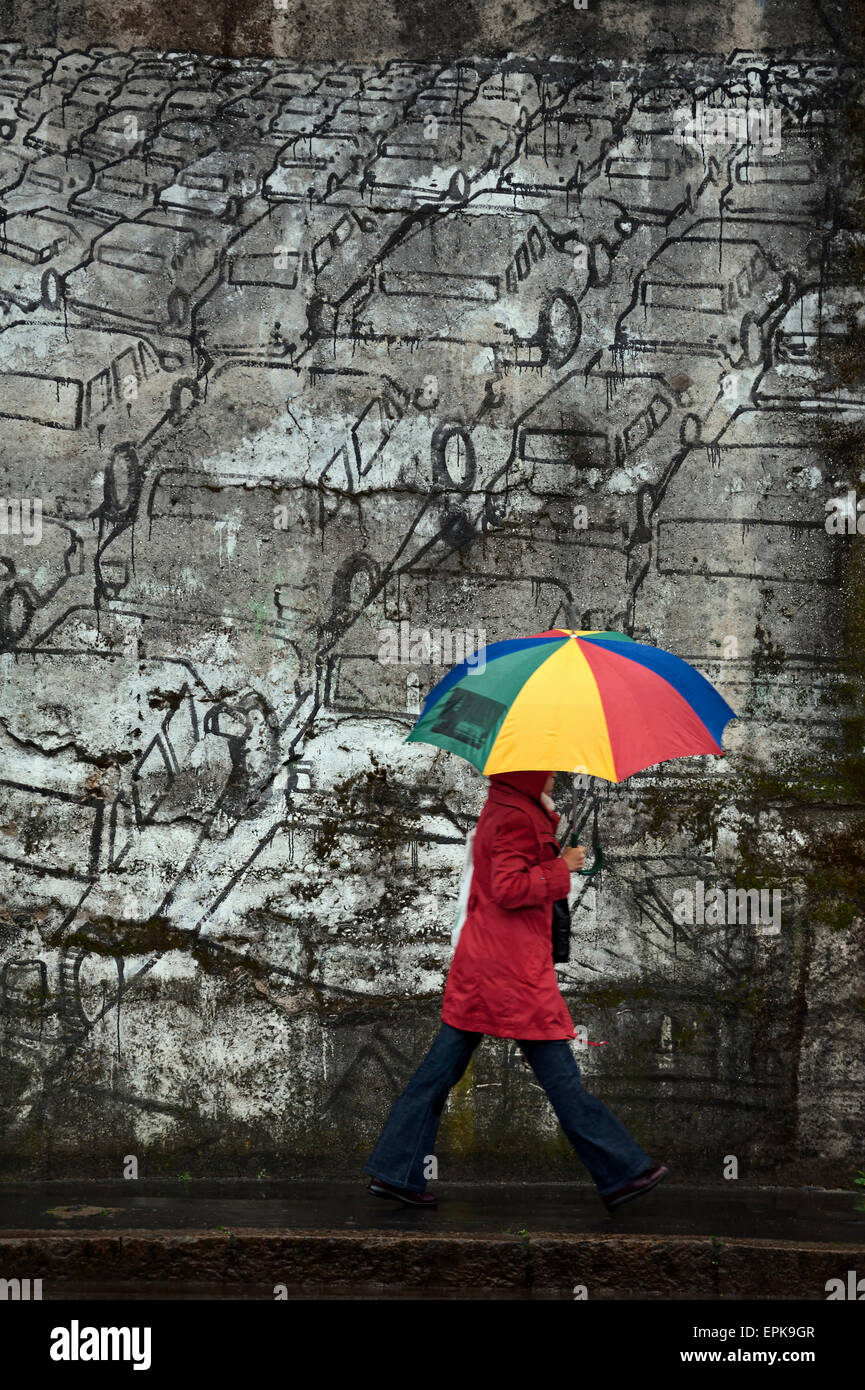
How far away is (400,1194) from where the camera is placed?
15.6ft

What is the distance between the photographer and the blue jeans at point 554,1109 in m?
4.46

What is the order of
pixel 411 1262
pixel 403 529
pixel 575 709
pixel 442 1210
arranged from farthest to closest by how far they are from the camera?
1. pixel 403 529
2. pixel 442 1210
3. pixel 411 1262
4. pixel 575 709

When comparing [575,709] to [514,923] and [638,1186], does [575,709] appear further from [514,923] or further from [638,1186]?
[638,1186]

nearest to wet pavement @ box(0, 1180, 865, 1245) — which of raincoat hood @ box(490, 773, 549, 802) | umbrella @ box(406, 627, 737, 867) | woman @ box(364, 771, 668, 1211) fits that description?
woman @ box(364, 771, 668, 1211)

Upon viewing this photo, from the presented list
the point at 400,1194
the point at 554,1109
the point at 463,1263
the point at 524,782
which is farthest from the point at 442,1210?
the point at 524,782

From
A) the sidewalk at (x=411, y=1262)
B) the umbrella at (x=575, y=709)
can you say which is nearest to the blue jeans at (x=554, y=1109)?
the sidewalk at (x=411, y=1262)

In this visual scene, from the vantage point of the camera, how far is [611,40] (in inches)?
222

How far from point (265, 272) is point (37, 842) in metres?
2.55

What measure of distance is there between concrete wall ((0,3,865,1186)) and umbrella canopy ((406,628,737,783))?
1279 millimetres

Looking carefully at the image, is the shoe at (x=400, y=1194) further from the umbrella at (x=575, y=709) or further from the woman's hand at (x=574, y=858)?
the umbrella at (x=575, y=709)

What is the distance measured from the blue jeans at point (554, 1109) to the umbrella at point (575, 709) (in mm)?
1081

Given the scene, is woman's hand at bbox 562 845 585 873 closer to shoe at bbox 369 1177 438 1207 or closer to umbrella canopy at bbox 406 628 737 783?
umbrella canopy at bbox 406 628 737 783

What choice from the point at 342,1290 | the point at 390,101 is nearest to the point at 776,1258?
the point at 342,1290

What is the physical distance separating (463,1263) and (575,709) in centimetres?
192
